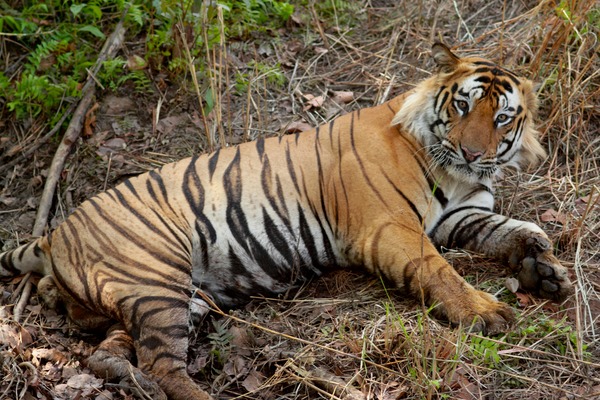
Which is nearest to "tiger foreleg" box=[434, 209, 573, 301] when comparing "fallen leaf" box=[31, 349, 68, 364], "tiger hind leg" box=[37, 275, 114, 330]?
"tiger hind leg" box=[37, 275, 114, 330]

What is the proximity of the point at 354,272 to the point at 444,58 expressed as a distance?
4.83 ft

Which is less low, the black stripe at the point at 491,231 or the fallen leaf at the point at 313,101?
the fallen leaf at the point at 313,101

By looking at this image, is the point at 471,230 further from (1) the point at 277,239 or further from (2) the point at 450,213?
(1) the point at 277,239

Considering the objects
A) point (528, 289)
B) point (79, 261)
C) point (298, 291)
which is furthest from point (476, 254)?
point (79, 261)

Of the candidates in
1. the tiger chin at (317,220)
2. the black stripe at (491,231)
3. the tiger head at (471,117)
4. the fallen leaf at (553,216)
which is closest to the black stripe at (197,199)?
the tiger chin at (317,220)

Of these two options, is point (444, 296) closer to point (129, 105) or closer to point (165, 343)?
point (165, 343)

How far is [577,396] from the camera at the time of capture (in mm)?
3430

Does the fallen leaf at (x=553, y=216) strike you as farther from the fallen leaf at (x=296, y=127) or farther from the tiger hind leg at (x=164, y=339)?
the tiger hind leg at (x=164, y=339)

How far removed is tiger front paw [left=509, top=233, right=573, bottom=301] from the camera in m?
4.10

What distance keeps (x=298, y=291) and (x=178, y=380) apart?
109 centimetres

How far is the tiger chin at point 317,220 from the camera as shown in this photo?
4086 millimetres

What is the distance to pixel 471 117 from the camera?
4293mm

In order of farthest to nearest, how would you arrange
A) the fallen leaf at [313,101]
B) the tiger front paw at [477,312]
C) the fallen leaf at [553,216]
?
1. the fallen leaf at [313,101]
2. the fallen leaf at [553,216]
3. the tiger front paw at [477,312]

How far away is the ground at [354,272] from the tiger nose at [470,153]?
694 mm
